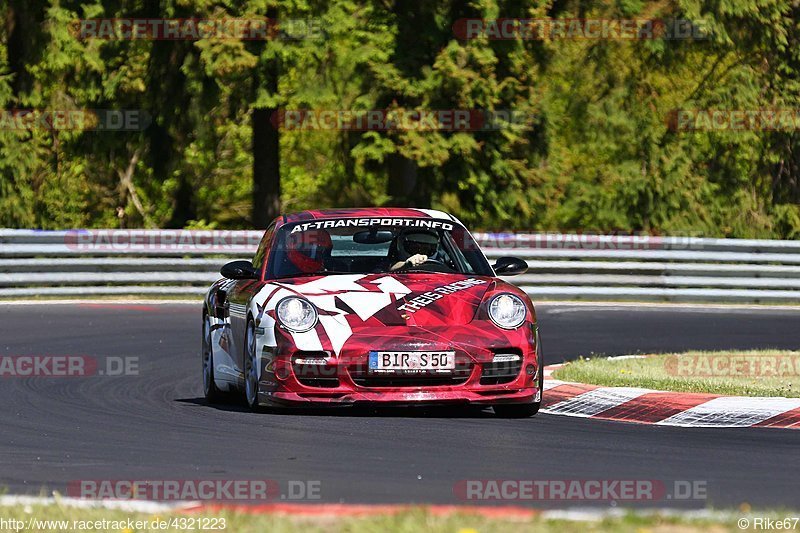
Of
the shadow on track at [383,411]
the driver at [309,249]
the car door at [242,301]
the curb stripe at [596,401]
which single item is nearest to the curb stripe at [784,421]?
the curb stripe at [596,401]

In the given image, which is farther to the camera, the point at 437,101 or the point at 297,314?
the point at 437,101

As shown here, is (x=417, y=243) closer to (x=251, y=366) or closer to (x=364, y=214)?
(x=364, y=214)

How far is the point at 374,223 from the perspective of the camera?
443 inches

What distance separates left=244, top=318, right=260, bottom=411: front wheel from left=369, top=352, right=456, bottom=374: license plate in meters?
0.81

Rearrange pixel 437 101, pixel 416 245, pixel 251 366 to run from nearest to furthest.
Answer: pixel 251 366 → pixel 416 245 → pixel 437 101

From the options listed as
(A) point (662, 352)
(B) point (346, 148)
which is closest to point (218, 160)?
(B) point (346, 148)

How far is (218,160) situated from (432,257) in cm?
2977

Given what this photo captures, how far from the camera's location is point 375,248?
11477 millimetres

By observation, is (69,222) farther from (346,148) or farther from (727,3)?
(727,3)

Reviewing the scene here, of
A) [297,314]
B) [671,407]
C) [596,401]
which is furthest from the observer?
[596,401]

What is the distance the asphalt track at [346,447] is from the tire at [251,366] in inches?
4.7

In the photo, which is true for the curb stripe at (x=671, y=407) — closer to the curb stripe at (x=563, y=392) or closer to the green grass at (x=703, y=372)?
the curb stripe at (x=563, y=392)

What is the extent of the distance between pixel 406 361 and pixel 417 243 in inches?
73.8

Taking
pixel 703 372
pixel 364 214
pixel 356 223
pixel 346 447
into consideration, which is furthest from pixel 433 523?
pixel 703 372
